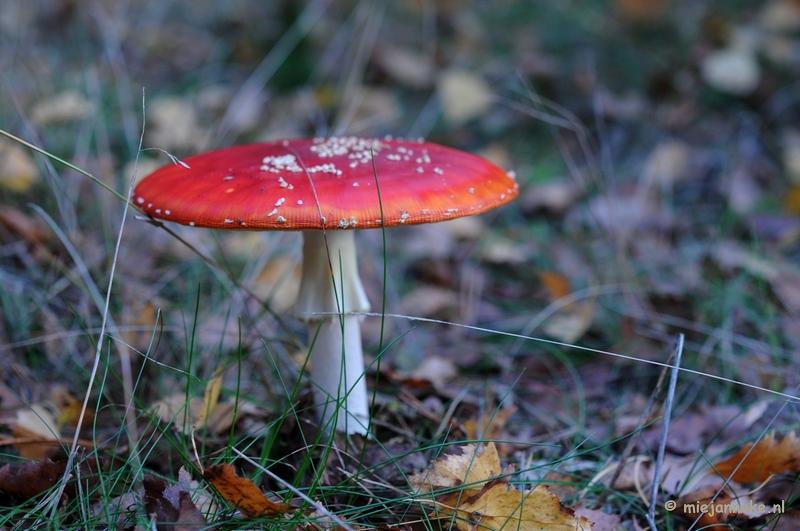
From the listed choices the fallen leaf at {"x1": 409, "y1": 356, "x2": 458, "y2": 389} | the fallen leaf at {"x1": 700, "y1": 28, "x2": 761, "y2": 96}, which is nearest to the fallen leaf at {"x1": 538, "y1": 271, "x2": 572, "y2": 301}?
the fallen leaf at {"x1": 409, "y1": 356, "x2": 458, "y2": 389}

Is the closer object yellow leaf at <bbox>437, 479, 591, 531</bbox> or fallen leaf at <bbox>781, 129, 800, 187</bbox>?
yellow leaf at <bbox>437, 479, 591, 531</bbox>

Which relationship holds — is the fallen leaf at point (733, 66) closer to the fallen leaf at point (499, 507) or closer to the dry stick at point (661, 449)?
the dry stick at point (661, 449)

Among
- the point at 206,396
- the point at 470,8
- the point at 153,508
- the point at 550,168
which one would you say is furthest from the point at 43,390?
the point at 470,8

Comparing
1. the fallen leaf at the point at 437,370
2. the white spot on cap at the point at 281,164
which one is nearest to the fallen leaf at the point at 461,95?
the fallen leaf at the point at 437,370

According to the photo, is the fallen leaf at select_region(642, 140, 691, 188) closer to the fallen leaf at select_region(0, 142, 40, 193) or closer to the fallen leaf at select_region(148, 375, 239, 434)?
the fallen leaf at select_region(148, 375, 239, 434)

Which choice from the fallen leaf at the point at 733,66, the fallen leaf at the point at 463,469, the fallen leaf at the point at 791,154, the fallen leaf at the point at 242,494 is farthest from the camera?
the fallen leaf at the point at 733,66

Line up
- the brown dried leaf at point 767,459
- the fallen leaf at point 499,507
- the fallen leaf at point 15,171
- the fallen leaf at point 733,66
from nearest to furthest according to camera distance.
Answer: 1. the fallen leaf at point 499,507
2. the brown dried leaf at point 767,459
3. the fallen leaf at point 15,171
4. the fallen leaf at point 733,66

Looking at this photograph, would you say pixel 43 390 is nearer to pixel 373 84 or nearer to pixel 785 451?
pixel 785 451

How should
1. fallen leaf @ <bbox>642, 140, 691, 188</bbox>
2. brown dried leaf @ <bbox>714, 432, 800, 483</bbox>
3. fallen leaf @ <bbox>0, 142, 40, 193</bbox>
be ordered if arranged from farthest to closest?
fallen leaf @ <bbox>642, 140, 691, 188</bbox>, fallen leaf @ <bbox>0, 142, 40, 193</bbox>, brown dried leaf @ <bbox>714, 432, 800, 483</bbox>
